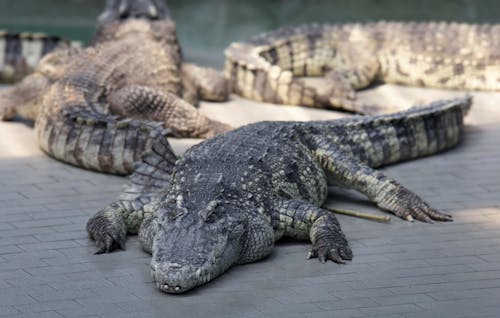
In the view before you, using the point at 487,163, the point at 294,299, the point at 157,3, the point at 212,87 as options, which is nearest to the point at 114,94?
the point at 212,87

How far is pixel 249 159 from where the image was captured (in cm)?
418

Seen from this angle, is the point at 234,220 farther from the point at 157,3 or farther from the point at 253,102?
the point at 157,3

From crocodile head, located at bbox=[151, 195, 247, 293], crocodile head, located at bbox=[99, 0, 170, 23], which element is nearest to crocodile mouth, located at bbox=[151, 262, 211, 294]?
crocodile head, located at bbox=[151, 195, 247, 293]

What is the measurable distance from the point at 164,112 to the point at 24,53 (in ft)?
6.96

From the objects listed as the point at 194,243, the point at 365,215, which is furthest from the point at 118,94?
the point at 194,243

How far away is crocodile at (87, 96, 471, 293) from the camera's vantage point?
11.8ft

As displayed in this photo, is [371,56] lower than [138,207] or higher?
higher

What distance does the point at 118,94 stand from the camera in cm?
593

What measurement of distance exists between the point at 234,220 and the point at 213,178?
11.8 inches

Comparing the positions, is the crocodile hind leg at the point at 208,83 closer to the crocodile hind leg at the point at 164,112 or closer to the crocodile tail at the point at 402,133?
the crocodile hind leg at the point at 164,112

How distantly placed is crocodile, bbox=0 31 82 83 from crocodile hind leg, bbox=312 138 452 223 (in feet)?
11.3

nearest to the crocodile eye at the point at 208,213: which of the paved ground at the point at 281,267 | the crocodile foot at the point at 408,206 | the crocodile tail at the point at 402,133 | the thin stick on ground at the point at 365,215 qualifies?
the paved ground at the point at 281,267

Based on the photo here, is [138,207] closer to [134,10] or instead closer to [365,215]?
[365,215]

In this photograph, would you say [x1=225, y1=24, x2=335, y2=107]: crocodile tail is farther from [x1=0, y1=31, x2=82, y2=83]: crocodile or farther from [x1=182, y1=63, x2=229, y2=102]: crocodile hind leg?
[x1=0, y1=31, x2=82, y2=83]: crocodile
